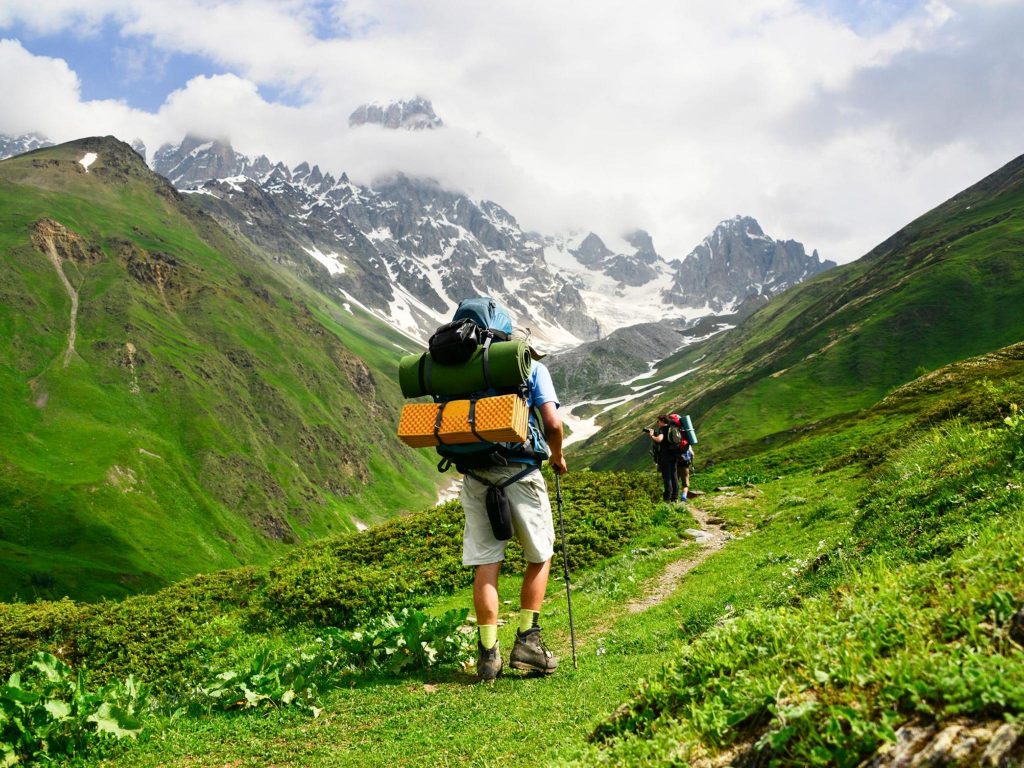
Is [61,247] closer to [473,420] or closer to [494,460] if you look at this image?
[494,460]

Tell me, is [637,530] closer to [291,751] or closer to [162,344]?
[291,751]

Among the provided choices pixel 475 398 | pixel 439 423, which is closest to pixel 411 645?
pixel 439 423

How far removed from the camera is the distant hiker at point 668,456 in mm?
26109

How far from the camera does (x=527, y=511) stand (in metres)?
9.73

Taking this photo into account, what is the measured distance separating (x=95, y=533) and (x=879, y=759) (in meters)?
147

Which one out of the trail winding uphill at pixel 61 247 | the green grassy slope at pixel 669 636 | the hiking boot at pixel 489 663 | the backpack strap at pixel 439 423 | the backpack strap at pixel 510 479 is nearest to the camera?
the green grassy slope at pixel 669 636

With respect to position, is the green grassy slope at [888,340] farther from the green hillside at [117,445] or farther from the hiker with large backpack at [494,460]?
the hiker with large backpack at [494,460]

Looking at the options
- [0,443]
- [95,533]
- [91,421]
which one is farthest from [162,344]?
[95,533]

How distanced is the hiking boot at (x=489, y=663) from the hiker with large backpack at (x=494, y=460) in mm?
14

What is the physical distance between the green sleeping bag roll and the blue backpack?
11cm

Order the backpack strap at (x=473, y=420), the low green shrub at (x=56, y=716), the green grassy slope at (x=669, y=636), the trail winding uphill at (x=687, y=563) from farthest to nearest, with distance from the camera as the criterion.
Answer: the trail winding uphill at (x=687, y=563) < the backpack strap at (x=473, y=420) < the low green shrub at (x=56, y=716) < the green grassy slope at (x=669, y=636)

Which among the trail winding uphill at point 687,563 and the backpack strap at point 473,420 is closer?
the backpack strap at point 473,420

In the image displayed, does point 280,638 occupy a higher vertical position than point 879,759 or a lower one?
lower

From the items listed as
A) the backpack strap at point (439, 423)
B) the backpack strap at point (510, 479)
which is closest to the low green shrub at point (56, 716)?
the backpack strap at point (439, 423)
